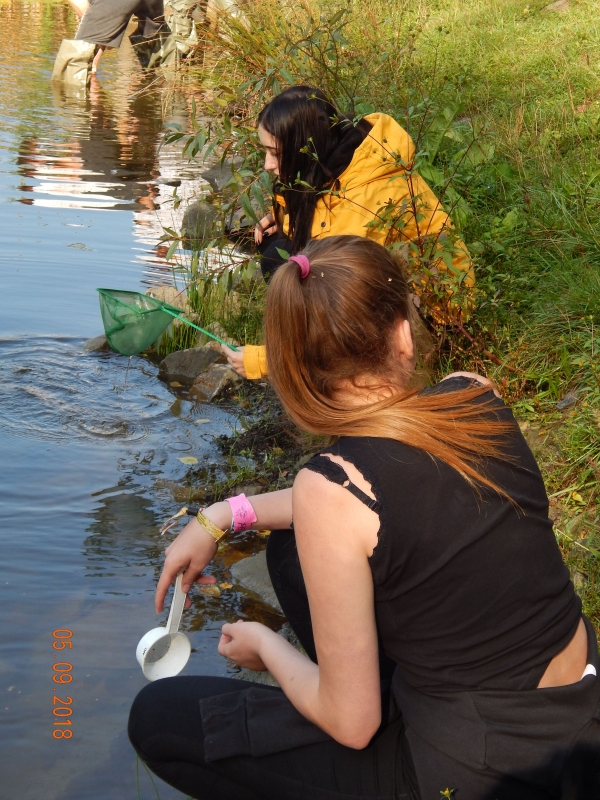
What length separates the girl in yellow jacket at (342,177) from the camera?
153 inches

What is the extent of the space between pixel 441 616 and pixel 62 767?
1.36 metres

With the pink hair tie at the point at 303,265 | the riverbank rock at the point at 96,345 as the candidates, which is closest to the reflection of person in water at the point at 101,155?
the riverbank rock at the point at 96,345

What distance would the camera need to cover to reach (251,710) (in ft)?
6.24

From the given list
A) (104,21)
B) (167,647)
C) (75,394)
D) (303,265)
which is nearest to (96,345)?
(75,394)

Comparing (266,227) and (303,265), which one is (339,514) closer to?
(303,265)

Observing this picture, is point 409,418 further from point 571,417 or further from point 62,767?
point 571,417

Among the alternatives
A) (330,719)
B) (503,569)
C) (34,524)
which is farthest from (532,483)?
(34,524)

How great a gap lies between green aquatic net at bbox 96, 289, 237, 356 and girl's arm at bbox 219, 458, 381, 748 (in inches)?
122

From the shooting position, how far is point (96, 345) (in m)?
5.55

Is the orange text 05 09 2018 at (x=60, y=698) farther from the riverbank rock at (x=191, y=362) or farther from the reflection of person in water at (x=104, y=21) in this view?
the reflection of person in water at (x=104, y=21)

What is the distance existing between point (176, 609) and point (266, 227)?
3152 mm

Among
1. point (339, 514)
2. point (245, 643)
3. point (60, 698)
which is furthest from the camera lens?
point (60, 698)

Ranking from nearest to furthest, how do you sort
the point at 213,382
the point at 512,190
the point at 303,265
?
the point at 303,265
the point at 512,190
the point at 213,382

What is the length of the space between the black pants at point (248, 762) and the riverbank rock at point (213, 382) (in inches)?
124
